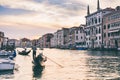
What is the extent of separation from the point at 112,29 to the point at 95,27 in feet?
45.7

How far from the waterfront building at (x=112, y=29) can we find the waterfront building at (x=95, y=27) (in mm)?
2972

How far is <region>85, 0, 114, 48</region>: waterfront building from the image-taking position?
91000 millimetres

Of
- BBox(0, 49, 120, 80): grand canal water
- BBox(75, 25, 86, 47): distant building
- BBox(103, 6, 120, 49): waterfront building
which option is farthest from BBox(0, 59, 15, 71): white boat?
BBox(75, 25, 86, 47): distant building

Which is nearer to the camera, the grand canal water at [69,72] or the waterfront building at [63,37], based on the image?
the grand canal water at [69,72]

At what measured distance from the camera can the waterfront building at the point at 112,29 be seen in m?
79.4

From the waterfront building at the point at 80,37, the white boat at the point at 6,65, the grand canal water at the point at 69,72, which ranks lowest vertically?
the grand canal water at the point at 69,72

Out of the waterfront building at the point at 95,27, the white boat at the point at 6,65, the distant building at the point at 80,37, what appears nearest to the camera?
the white boat at the point at 6,65

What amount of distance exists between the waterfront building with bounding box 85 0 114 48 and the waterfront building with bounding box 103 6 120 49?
2.97 metres

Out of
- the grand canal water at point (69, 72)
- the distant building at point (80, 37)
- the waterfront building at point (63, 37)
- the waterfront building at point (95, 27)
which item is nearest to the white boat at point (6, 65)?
the grand canal water at point (69, 72)

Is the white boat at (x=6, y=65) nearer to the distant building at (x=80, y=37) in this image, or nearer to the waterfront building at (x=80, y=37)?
the waterfront building at (x=80, y=37)

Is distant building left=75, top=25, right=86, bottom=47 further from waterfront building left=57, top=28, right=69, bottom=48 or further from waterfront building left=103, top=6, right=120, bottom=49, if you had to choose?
waterfront building left=103, top=6, right=120, bottom=49

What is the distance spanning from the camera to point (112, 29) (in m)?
82.5

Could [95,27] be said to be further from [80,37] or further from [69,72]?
[69,72]

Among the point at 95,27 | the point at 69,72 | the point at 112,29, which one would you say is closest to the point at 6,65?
the point at 69,72
